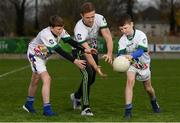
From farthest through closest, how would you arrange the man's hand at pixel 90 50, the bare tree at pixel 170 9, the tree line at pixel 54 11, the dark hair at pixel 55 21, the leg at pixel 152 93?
1. the bare tree at pixel 170 9
2. the tree line at pixel 54 11
3. the leg at pixel 152 93
4. the man's hand at pixel 90 50
5. the dark hair at pixel 55 21

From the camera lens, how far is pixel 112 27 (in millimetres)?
69062

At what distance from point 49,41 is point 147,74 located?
73.5 inches

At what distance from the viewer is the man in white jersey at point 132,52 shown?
359 inches

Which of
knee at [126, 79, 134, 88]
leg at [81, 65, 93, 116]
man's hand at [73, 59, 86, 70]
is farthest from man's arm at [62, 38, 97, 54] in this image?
knee at [126, 79, 134, 88]

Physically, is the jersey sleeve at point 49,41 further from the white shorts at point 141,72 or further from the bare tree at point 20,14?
the bare tree at point 20,14

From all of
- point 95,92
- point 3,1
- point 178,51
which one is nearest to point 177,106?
point 95,92

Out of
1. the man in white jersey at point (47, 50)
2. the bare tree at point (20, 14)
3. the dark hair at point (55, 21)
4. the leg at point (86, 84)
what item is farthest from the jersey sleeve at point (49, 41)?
the bare tree at point (20, 14)

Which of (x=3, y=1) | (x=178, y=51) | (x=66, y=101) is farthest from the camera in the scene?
(x=3, y=1)

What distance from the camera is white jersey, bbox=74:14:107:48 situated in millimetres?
9680

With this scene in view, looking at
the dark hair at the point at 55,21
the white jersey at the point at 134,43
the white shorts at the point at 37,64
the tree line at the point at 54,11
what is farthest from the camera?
the tree line at the point at 54,11

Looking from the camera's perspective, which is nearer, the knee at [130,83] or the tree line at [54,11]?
the knee at [130,83]

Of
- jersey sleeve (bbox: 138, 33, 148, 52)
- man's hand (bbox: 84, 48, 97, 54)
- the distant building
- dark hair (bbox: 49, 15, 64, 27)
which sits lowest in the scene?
the distant building

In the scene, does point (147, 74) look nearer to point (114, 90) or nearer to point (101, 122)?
point (101, 122)

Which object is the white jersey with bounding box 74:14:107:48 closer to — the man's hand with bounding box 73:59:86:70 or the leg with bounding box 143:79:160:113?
the man's hand with bounding box 73:59:86:70
